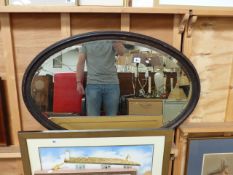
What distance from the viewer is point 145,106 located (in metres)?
1.13

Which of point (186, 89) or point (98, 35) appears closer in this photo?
point (98, 35)

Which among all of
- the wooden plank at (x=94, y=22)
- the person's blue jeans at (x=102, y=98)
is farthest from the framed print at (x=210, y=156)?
the wooden plank at (x=94, y=22)

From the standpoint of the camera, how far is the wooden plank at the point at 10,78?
1.02m

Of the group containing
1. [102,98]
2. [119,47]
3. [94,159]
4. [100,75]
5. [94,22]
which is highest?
[94,22]

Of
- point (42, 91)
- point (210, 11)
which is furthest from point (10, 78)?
point (210, 11)

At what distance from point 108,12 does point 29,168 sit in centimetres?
73

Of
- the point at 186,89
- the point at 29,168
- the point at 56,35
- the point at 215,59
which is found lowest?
the point at 29,168

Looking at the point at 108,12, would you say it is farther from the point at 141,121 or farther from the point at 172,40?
the point at 141,121

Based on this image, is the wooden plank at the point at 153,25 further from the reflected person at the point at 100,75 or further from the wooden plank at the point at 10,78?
the wooden plank at the point at 10,78

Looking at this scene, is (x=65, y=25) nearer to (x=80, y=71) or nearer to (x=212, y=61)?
(x=80, y=71)

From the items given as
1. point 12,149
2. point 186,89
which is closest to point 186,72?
point 186,89

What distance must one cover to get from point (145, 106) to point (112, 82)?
196 mm

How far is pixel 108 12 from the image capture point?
981 mm

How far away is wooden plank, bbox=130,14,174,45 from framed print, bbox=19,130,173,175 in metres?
0.43
